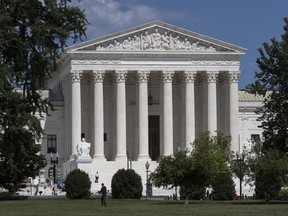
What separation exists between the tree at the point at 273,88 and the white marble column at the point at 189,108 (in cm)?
4872

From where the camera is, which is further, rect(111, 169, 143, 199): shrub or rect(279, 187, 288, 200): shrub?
rect(111, 169, 143, 199): shrub

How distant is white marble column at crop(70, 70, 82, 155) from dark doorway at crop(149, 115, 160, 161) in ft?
42.5

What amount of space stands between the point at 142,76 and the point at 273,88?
1987 inches

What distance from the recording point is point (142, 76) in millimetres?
113812

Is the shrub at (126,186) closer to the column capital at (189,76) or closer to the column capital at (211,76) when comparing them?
the column capital at (189,76)

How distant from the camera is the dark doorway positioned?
401 ft

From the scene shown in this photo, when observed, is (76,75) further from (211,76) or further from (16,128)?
(16,128)

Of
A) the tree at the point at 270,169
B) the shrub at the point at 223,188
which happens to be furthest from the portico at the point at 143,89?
the tree at the point at 270,169

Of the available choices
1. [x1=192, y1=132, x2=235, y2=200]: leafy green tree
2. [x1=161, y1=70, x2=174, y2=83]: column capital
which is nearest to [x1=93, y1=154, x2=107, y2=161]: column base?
[x1=161, y1=70, x2=174, y2=83]: column capital

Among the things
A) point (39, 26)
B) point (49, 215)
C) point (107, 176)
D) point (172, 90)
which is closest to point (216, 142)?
point (107, 176)

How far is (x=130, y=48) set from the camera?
373ft

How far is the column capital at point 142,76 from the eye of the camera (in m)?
114

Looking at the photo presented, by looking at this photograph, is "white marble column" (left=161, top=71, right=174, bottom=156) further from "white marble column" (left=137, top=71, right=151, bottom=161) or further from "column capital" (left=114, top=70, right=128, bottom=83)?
"column capital" (left=114, top=70, right=128, bottom=83)

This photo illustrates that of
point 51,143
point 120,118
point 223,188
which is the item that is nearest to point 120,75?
point 120,118
